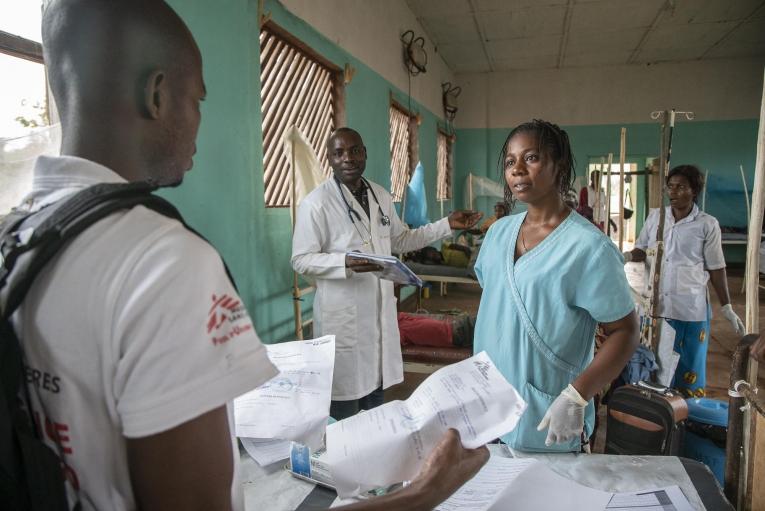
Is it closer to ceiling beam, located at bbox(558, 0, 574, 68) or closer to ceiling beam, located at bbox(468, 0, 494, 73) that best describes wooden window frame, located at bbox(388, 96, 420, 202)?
ceiling beam, located at bbox(468, 0, 494, 73)

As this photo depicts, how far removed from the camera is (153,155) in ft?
1.78

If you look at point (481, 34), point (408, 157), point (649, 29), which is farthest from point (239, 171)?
point (649, 29)

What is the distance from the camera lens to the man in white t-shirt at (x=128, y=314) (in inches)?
16.5

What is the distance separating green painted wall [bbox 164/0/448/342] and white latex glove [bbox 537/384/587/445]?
4.86ft

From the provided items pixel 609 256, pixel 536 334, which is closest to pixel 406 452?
pixel 536 334

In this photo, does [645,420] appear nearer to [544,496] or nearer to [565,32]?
[544,496]

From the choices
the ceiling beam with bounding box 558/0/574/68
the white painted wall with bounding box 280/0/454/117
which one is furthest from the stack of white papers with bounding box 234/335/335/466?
the ceiling beam with bounding box 558/0/574/68

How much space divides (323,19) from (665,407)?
294cm


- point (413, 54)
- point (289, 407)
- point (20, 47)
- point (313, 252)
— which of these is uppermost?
point (413, 54)

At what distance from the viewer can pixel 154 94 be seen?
530 mm

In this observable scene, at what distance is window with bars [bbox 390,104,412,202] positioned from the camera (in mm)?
5570

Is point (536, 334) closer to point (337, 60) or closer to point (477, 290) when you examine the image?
point (337, 60)

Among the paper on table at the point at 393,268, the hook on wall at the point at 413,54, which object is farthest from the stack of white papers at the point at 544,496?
the hook on wall at the point at 413,54

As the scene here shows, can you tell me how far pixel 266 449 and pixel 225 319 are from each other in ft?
2.39
